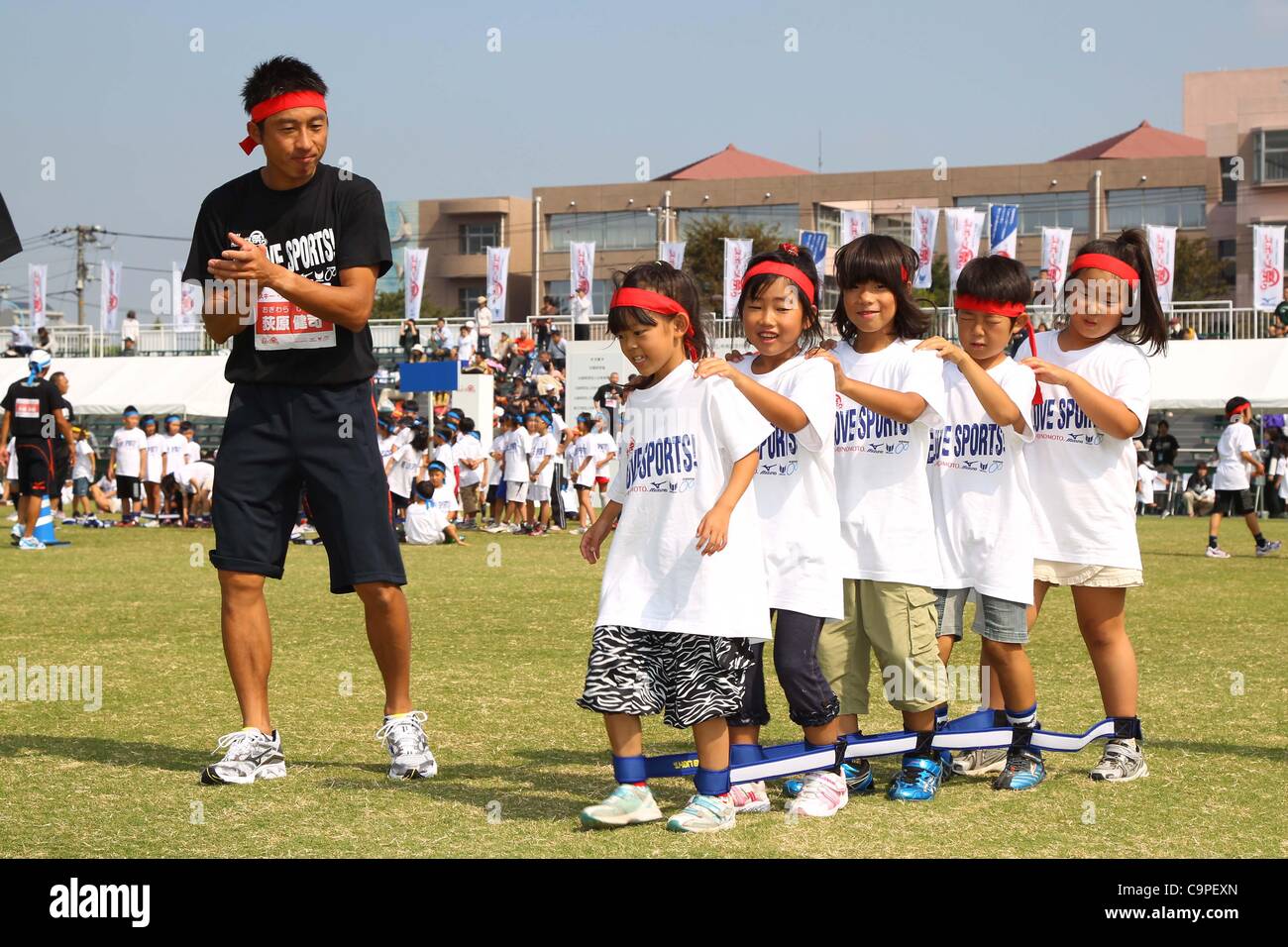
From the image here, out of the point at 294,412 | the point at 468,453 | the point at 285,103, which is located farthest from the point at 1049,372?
the point at 468,453

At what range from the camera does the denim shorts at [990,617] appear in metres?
5.29

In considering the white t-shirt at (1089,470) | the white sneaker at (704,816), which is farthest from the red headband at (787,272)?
the white sneaker at (704,816)

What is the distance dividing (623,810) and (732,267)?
36.1 m

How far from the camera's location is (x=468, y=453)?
22625 millimetres

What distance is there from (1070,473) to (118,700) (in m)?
4.33

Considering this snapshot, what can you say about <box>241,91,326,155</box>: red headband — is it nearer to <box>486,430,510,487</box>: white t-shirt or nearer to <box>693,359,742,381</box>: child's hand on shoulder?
<box>693,359,742,381</box>: child's hand on shoulder

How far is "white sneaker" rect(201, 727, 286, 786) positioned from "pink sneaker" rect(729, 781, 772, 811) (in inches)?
62.6

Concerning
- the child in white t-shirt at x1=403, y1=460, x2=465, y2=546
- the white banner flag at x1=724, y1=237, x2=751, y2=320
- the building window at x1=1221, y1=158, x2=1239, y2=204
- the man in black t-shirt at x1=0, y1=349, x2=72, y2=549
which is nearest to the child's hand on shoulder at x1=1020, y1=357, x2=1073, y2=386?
the man in black t-shirt at x1=0, y1=349, x2=72, y2=549

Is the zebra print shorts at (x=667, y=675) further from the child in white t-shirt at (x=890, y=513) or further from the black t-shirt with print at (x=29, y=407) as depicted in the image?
the black t-shirt with print at (x=29, y=407)

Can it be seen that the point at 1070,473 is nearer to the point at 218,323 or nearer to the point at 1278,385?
the point at 218,323

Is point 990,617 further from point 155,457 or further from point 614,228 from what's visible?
point 614,228

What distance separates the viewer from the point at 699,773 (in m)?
4.67

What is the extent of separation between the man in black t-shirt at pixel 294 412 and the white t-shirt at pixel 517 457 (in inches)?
653
